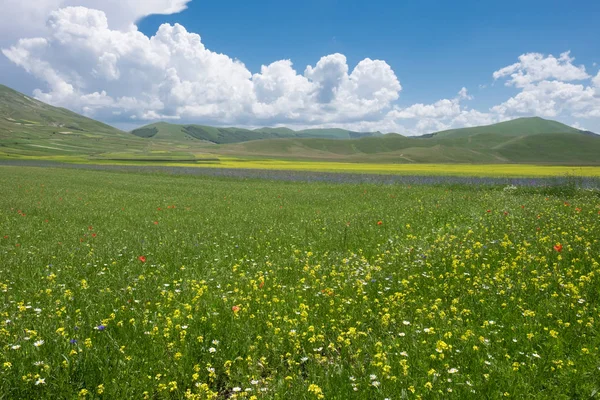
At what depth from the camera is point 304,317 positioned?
5.93 meters

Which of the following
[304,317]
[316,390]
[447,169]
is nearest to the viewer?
[316,390]

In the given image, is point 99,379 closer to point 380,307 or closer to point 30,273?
point 380,307

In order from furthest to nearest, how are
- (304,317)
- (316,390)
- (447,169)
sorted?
(447,169) → (304,317) → (316,390)

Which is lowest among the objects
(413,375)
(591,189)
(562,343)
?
(413,375)

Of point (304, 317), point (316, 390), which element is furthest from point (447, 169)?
point (316, 390)

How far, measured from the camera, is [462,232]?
12.5 m

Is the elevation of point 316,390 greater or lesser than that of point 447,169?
lesser

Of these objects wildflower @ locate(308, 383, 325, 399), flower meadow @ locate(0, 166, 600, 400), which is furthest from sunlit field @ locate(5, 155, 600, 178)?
wildflower @ locate(308, 383, 325, 399)

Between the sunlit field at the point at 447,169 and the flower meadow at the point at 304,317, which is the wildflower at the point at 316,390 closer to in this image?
the flower meadow at the point at 304,317

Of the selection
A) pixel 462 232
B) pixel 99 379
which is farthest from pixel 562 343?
pixel 462 232

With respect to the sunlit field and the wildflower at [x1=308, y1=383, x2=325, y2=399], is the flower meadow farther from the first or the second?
the sunlit field

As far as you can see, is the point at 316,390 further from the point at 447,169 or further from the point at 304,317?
the point at 447,169

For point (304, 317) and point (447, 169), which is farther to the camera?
point (447, 169)

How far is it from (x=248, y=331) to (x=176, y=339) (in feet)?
3.49
